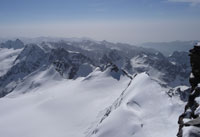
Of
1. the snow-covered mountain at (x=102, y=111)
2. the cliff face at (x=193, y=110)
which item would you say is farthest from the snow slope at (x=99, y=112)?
the cliff face at (x=193, y=110)

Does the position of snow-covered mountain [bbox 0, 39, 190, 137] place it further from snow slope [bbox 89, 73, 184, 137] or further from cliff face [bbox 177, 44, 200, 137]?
cliff face [bbox 177, 44, 200, 137]

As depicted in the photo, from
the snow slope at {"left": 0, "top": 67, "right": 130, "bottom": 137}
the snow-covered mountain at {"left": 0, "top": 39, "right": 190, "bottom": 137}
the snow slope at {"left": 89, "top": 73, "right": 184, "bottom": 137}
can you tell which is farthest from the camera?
the snow slope at {"left": 0, "top": 67, "right": 130, "bottom": 137}

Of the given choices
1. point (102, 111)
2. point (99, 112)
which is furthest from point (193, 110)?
point (99, 112)

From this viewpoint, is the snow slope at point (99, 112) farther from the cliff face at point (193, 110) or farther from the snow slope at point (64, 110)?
the cliff face at point (193, 110)

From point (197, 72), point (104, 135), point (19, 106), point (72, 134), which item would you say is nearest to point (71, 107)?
point (72, 134)

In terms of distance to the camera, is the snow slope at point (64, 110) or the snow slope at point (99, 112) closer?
the snow slope at point (99, 112)

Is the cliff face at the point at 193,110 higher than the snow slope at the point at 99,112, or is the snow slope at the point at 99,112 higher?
the cliff face at the point at 193,110

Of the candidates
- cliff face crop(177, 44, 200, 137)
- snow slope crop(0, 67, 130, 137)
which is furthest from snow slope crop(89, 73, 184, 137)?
snow slope crop(0, 67, 130, 137)

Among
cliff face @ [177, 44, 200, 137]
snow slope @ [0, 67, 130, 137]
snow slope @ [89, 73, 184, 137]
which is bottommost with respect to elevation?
snow slope @ [0, 67, 130, 137]

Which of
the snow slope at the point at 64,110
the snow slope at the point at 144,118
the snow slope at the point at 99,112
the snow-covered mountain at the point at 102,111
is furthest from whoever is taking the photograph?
the snow slope at the point at 64,110
